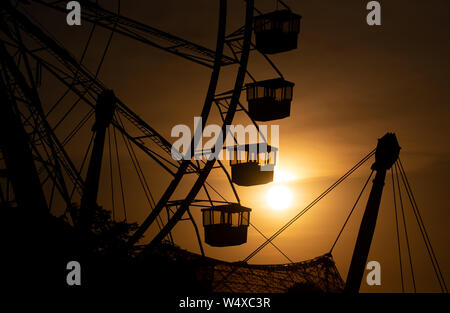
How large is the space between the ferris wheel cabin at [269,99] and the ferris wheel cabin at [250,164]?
1165 millimetres

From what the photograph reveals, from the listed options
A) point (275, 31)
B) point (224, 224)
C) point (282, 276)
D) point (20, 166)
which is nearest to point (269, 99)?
point (275, 31)

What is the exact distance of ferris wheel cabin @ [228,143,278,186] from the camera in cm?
2286

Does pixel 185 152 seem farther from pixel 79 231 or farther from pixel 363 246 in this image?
pixel 363 246

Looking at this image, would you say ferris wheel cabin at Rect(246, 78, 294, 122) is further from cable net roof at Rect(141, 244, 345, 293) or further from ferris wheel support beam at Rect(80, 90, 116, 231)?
cable net roof at Rect(141, 244, 345, 293)

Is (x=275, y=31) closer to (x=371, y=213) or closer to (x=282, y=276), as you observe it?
(x=371, y=213)

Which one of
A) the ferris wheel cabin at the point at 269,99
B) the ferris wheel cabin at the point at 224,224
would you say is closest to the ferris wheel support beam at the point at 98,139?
the ferris wheel cabin at the point at 224,224

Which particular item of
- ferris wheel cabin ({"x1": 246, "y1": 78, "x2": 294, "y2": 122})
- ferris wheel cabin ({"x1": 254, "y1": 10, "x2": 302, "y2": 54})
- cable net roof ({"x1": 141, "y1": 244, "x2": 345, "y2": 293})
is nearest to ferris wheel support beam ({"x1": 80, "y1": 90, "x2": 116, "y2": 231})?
ferris wheel cabin ({"x1": 246, "y1": 78, "x2": 294, "y2": 122})

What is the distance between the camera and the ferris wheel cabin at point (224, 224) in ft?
74.2

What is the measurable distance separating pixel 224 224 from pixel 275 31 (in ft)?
24.7

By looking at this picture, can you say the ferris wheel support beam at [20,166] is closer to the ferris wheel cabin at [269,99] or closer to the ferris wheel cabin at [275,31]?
the ferris wheel cabin at [269,99]

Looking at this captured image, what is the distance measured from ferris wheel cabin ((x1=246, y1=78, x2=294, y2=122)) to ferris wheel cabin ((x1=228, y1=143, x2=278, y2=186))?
1.16 m

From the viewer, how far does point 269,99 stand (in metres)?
22.7

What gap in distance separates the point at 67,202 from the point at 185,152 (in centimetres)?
415
